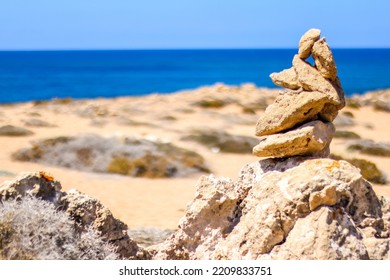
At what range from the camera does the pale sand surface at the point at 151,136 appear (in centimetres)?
1361

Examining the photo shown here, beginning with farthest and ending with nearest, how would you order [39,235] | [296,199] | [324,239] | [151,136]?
[151,136], [39,235], [296,199], [324,239]

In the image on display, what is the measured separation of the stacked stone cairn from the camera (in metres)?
5.74

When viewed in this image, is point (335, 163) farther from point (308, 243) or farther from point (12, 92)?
point (12, 92)

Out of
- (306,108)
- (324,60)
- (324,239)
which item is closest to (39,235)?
(324,239)

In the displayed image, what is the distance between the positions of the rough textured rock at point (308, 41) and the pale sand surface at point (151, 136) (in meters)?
6.03

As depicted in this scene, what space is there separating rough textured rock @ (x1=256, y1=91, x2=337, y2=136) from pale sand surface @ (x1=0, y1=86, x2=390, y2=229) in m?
5.70

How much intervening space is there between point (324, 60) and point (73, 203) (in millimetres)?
2766

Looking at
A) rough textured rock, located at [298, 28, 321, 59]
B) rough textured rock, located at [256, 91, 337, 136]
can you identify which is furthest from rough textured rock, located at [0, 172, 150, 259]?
rough textured rock, located at [298, 28, 321, 59]

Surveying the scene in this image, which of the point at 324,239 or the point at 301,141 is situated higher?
the point at 301,141

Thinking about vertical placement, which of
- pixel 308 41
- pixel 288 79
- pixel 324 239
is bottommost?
pixel 324 239

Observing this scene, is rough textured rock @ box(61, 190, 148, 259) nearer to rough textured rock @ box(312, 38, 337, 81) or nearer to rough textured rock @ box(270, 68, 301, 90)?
rough textured rock @ box(270, 68, 301, 90)

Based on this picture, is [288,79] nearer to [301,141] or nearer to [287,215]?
[301,141]

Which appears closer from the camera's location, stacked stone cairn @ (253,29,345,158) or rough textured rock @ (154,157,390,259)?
rough textured rock @ (154,157,390,259)

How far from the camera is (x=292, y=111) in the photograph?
5.81 m
